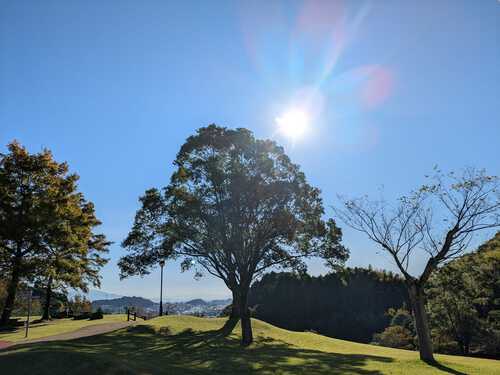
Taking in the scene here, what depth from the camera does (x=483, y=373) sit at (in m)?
14.7

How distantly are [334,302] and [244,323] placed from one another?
82.5 m

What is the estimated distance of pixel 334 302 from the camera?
9944 centimetres

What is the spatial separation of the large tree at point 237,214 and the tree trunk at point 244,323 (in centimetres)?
6

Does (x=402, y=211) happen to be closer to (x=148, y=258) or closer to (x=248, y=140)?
(x=248, y=140)

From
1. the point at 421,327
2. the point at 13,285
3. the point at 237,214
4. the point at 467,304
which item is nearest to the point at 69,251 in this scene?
the point at 13,285

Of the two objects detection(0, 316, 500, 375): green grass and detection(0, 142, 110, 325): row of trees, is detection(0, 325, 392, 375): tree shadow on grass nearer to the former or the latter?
detection(0, 316, 500, 375): green grass

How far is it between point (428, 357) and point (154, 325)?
19.2 metres

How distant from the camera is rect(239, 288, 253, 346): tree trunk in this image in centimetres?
2309

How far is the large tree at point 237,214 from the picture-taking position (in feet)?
76.3

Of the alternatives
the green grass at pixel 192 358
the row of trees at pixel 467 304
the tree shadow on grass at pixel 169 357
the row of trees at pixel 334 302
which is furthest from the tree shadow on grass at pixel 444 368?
the row of trees at pixel 334 302

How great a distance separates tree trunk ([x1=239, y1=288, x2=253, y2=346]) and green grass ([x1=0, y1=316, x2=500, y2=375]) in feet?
1.89

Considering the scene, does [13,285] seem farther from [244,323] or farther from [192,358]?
[192,358]

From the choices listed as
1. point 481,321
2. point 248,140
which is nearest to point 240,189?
point 248,140

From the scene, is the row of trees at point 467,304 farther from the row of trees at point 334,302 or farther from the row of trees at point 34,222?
the row of trees at point 334,302
